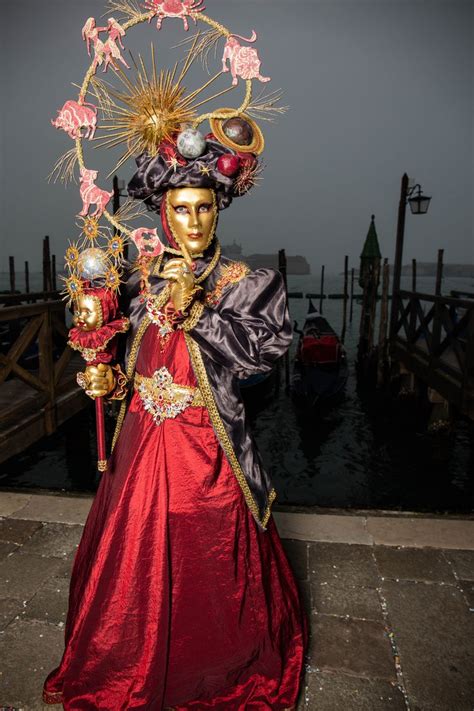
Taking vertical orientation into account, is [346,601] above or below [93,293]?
below

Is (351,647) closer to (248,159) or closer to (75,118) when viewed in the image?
(248,159)

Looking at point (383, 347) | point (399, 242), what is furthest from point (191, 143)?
point (383, 347)

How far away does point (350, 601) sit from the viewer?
266 centimetres

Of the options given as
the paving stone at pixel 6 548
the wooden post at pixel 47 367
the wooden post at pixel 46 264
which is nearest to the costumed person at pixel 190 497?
the paving stone at pixel 6 548

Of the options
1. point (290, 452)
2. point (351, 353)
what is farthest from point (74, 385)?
point (351, 353)

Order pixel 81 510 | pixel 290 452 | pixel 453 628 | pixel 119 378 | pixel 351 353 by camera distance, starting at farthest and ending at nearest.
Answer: pixel 351 353 < pixel 290 452 < pixel 81 510 < pixel 453 628 < pixel 119 378

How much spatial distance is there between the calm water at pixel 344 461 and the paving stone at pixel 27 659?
5769mm

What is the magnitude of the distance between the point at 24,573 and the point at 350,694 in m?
1.95

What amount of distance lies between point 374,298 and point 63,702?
14.5 metres

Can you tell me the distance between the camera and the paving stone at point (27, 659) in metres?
2.05

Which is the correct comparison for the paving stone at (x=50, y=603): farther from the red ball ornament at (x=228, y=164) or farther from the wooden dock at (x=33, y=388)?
the wooden dock at (x=33, y=388)

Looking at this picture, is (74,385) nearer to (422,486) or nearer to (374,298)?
(422,486)

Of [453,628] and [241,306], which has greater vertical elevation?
[241,306]

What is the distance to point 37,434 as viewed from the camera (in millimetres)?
6449
